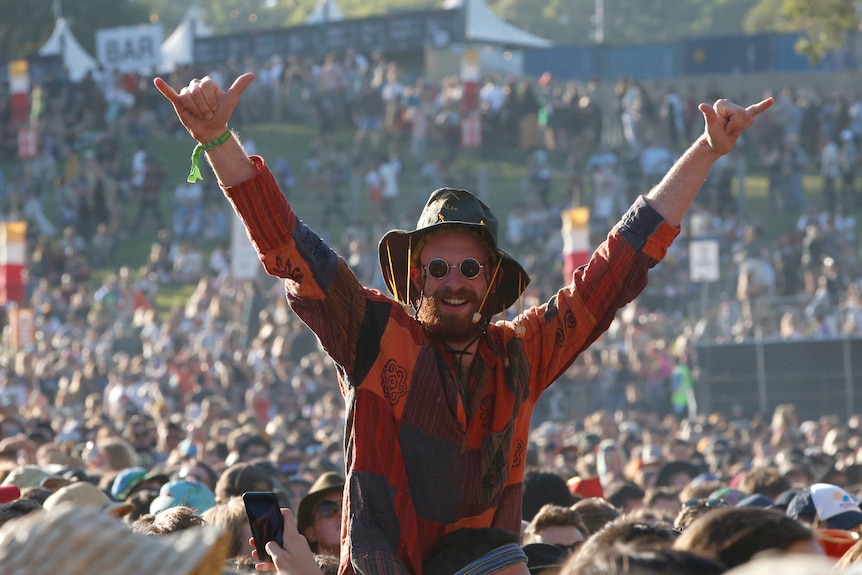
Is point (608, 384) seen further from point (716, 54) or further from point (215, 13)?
point (215, 13)

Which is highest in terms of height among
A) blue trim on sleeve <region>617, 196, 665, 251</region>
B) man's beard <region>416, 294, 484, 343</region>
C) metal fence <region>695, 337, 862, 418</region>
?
blue trim on sleeve <region>617, 196, 665, 251</region>

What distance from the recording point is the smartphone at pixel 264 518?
3.19 metres

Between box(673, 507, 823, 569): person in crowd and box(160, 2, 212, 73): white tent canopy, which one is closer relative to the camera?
box(673, 507, 823, 569): person in crowd

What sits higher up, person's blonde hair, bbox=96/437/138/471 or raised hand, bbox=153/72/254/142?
raised hand, bbox=153/72/254/142

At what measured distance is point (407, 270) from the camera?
3826mm

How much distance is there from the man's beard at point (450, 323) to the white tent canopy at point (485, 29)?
35.3 meters

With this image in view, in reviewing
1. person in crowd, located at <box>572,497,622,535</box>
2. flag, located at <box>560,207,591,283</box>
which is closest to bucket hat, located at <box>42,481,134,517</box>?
person in crowd, located at <box>572,497,622,535</box>

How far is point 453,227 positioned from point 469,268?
111mm

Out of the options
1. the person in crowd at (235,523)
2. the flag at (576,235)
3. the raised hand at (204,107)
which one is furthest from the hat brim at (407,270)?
the flag at (576,235)

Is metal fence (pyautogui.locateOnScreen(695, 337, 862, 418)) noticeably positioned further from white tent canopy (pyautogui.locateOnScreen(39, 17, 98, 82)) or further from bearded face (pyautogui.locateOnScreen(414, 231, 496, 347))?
white tent canopy (pyautogui.locateOnScreen(39, 17, 98, 82))

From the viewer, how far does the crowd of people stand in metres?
8.46

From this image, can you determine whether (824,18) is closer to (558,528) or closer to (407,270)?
(558,528)

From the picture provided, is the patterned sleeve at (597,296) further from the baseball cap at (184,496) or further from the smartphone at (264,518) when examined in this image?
the baseball cap at (184,496)

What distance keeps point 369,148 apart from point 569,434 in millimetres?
14553
